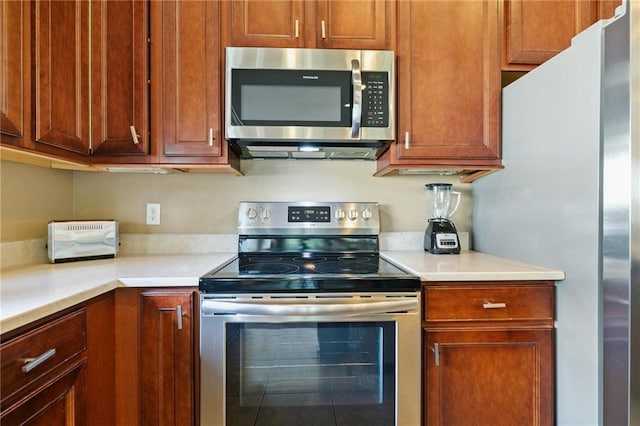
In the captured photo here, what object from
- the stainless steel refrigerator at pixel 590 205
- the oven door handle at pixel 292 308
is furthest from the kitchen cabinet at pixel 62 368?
the stainless steel refrigerator at pixel 590 205

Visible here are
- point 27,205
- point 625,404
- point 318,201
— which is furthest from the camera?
point 318,201

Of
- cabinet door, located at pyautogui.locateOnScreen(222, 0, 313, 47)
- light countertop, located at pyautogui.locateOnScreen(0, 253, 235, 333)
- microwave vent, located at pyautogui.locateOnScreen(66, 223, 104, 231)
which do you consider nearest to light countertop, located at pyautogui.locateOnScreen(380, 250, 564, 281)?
light countertop, located at pyautogui.locateOnScreen(0, 253, 235, 333)

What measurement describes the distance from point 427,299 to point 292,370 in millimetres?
570

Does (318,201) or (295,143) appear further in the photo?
(318,201)

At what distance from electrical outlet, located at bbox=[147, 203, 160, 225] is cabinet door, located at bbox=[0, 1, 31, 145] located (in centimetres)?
70

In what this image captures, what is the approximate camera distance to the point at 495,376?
48.4 inches

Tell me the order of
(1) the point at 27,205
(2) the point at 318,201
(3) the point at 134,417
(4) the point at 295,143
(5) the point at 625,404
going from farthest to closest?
(2) the point at 318,201 → (4) the point at 295,143 → (1) the point at 27,205 → (3) the point at 134,417 → (5) the point at 625,404

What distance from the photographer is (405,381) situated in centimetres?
119

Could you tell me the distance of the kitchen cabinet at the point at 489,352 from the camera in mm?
1224

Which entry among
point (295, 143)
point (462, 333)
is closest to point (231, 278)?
point (295, 143)

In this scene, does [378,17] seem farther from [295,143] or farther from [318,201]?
[318,201]

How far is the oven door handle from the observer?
1.15m

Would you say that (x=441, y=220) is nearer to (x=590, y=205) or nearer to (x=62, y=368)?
(x=590, y=205)

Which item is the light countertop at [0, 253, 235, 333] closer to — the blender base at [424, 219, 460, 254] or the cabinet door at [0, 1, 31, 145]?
the cabinet door at [0, 1, 31, 145]
